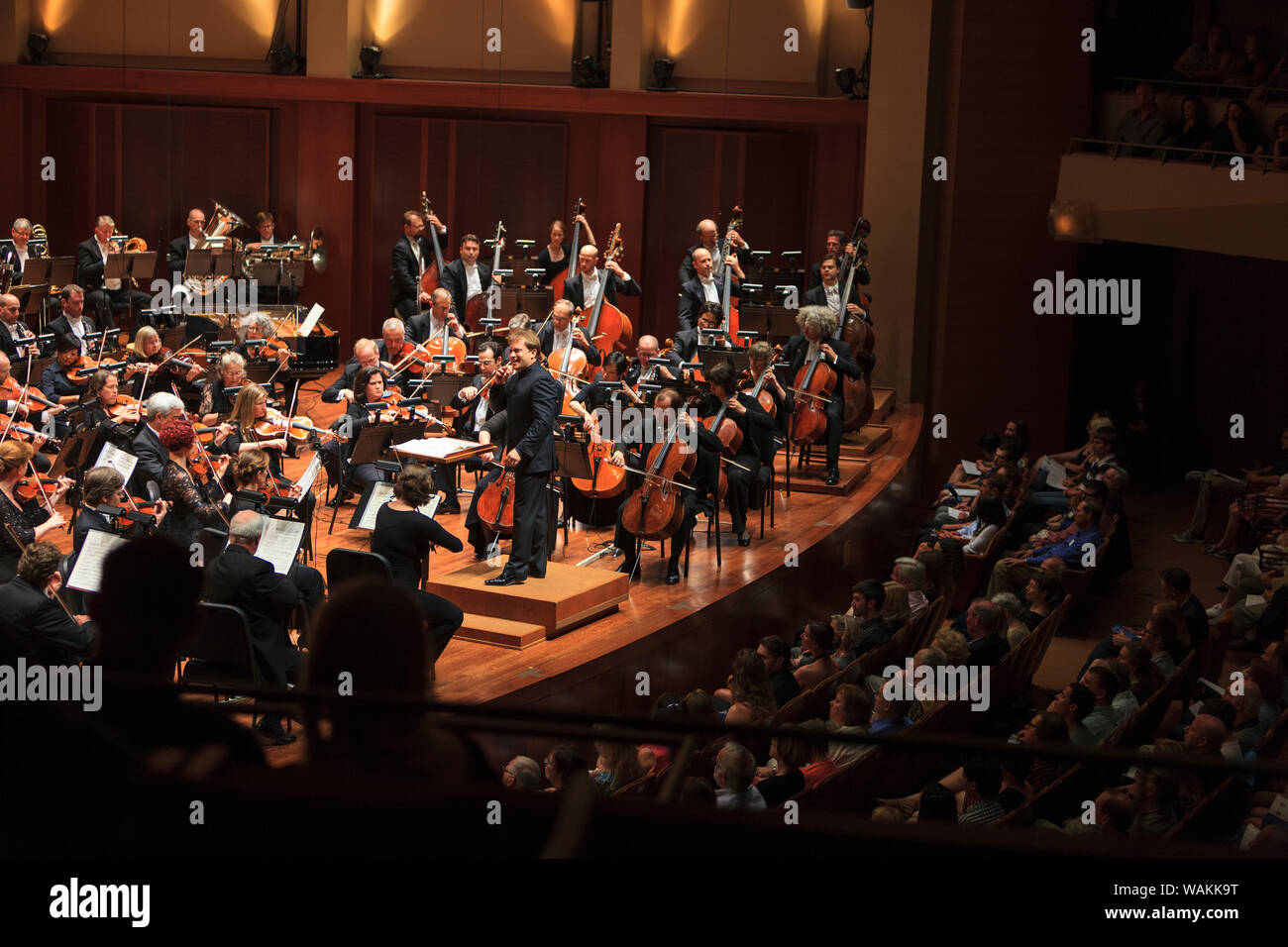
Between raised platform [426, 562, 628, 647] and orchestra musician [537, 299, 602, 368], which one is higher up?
orchestra musician [537, 299, 602, 368]

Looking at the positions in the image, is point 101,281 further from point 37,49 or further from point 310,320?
point 37,49

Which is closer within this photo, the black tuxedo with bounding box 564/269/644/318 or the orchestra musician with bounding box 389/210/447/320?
the black tuxedo with bounding box 564/269/644/318

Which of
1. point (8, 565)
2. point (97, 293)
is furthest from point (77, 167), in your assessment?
point (8, 565)

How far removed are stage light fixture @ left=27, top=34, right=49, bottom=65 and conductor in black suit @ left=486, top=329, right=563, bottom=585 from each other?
9730mm

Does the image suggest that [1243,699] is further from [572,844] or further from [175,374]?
[175,374]

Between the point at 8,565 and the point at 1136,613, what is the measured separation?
743 centimetres

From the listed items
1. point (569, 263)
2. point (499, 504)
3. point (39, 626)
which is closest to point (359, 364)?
point (499, 504)

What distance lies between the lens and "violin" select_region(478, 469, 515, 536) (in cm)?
Answer: 786

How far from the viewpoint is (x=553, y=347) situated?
10070mm

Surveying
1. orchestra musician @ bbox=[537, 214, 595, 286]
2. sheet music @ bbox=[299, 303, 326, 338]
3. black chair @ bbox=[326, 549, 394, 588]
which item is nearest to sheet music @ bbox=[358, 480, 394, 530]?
black chair @ bbox=[326, 549, 394, 588]

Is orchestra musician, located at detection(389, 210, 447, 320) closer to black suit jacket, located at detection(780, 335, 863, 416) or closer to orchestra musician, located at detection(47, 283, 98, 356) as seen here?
orchestra musician, located at detection(47, 283, 98, 356)

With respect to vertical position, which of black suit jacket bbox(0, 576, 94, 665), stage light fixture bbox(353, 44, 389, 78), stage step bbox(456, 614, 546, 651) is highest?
stage light fixture bbox(353, 44, 389, 78)

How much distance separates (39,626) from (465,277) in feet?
23.2

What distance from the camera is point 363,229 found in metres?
15.1
